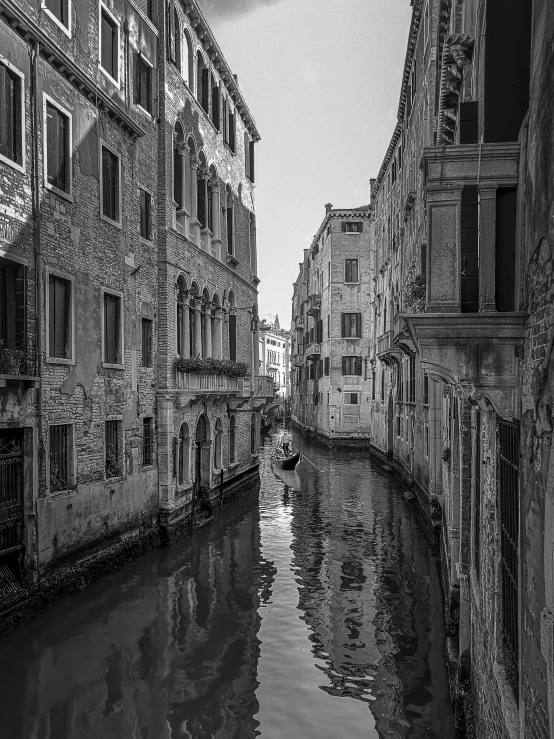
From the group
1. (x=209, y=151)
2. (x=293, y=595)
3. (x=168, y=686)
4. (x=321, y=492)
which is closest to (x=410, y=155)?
(x=209, y=151)

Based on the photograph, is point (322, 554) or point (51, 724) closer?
point (51, 724)

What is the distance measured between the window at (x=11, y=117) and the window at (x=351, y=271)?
2959 centimetres

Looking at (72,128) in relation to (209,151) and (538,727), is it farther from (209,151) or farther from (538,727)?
(538,727)

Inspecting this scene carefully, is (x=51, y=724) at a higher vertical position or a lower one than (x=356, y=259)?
lower

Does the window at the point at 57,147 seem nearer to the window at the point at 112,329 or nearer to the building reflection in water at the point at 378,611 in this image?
the window at the point at 112,329

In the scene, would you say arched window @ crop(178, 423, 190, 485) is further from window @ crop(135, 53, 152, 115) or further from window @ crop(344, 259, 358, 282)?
window @ crop(344, 259, 358, 282)

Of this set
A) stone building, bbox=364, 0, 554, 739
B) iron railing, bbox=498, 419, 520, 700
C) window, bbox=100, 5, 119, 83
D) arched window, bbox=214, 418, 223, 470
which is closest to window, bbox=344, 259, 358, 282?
arched window, bbox=214, 418, 223, 470

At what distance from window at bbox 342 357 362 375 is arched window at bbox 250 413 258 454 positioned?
1389 centimetres

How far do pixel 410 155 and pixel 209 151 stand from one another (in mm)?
6851

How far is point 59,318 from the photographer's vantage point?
10.5 meters

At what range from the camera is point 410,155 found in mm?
21266

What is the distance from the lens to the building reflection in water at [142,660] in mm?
6836

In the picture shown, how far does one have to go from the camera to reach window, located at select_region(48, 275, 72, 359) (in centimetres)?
1016

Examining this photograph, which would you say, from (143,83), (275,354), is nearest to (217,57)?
(143,83)
